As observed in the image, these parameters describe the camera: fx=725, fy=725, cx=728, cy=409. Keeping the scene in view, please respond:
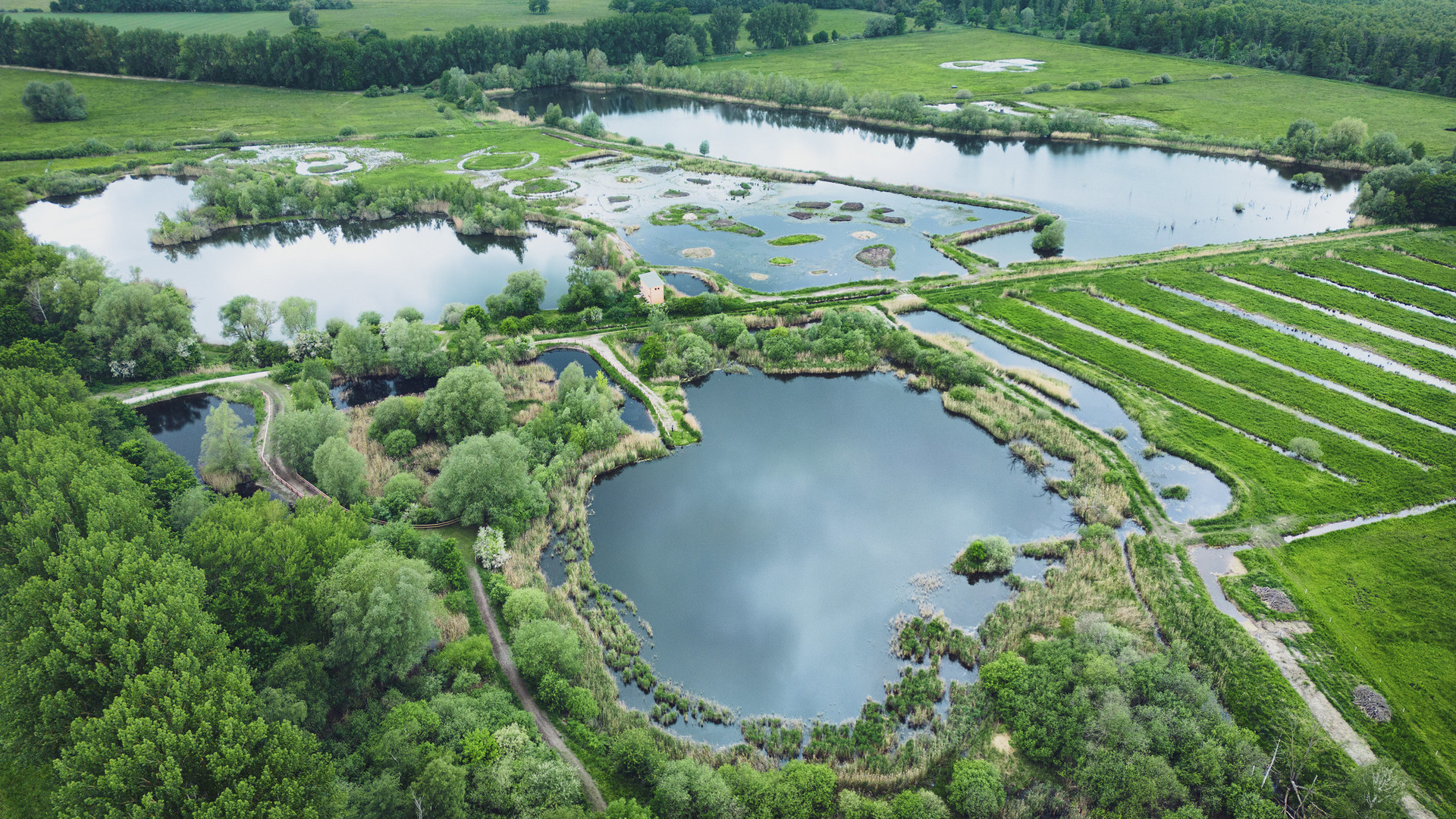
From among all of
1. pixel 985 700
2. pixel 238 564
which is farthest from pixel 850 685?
pixel 238 564

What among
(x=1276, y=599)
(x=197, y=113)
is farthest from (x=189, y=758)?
(x=197, y=113)

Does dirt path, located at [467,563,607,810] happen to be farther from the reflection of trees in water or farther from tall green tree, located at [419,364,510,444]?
the reflection of trees in water

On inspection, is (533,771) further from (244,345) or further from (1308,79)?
(1308,79)

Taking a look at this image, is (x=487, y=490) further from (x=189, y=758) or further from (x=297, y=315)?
(x=297, y=315)

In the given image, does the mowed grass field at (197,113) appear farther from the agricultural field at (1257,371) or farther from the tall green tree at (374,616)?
the tall green tree at (374,616)

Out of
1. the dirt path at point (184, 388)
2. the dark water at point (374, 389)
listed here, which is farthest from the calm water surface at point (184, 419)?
the dark water at point (374, 389)

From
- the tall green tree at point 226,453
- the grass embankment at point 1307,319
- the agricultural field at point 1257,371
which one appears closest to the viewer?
the agricultural field at point 1257,371
